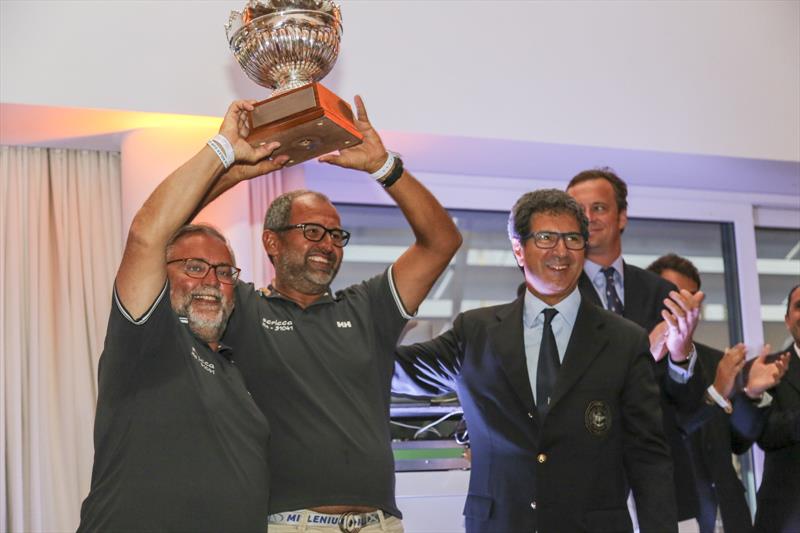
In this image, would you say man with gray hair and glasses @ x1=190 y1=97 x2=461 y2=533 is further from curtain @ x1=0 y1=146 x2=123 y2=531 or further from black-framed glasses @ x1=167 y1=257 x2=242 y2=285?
curtain @ x1=0 y1=146 x2=123 y2=531

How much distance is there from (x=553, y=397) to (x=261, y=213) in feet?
5.38

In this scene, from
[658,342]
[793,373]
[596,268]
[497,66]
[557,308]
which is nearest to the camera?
[557,308]

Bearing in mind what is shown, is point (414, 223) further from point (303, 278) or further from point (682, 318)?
point (682, 318)

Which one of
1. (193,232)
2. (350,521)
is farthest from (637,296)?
(193,232)

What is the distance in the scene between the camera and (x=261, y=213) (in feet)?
13.4

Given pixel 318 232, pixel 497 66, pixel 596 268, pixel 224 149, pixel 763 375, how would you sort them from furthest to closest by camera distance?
pixel 497 66
pixel 763 375
pixel 596 268
pixel 318 232
pixel 224 149

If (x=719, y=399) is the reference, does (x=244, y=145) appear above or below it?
above

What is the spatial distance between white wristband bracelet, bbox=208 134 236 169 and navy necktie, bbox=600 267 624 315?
156 cm

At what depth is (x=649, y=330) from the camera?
3449 millimetres

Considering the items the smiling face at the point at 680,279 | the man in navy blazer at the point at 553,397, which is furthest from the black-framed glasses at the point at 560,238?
the smiling face at the point at 680,279

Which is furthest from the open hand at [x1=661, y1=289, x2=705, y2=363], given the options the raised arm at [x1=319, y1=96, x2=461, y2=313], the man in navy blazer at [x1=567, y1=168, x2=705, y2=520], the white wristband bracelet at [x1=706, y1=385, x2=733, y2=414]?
the raised arm at [x1=319, y1=96, x2=461, y2=313]

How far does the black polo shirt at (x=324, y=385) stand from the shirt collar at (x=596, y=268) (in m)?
0.94

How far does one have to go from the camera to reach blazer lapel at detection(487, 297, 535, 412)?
288 cm

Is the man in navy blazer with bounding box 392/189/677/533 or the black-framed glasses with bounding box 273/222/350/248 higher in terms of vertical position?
the black-framed glasses with bounding box 273/222/350/248
